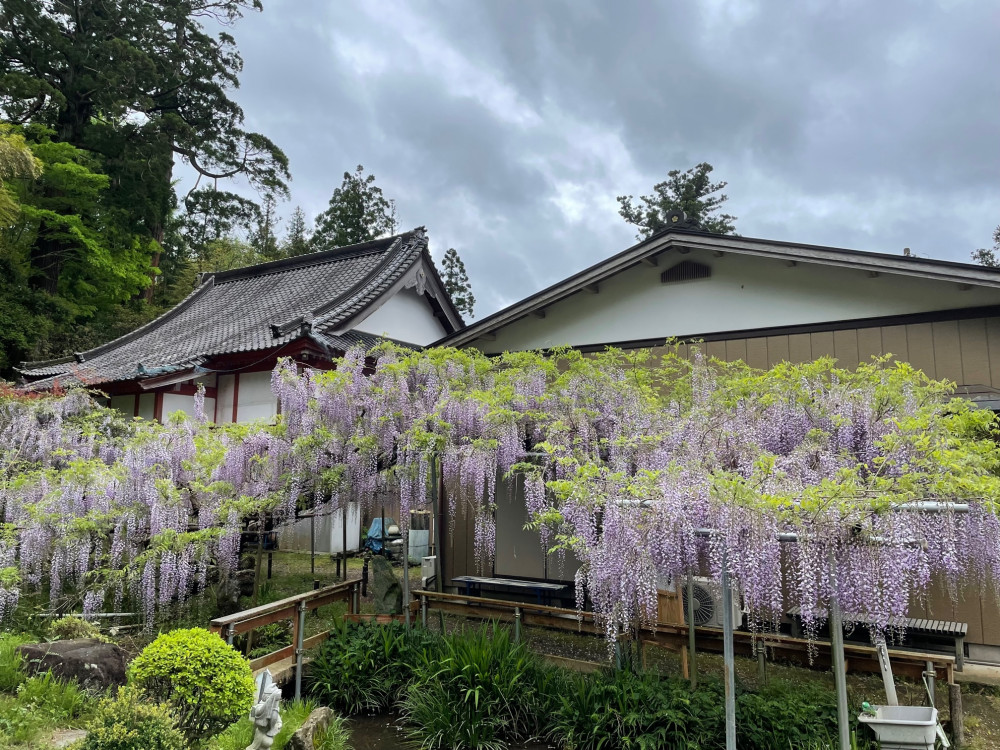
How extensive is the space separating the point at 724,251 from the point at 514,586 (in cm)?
498

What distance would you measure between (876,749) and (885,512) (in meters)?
1.73

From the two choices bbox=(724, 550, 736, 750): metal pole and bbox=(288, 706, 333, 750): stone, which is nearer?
bbox=(724, 550, 736, 750): metal pole

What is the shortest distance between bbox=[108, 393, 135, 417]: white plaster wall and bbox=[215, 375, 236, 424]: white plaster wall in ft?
8.46

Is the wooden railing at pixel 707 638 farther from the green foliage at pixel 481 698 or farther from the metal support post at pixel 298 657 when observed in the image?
the metal support post at pixel 298 657

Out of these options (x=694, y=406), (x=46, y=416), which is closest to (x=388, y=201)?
(x=46, y=416)

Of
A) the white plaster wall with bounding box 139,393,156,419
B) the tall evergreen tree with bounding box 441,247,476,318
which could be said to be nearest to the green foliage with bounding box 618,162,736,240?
the tall evergreen tree with bounding box 441,247,476,318

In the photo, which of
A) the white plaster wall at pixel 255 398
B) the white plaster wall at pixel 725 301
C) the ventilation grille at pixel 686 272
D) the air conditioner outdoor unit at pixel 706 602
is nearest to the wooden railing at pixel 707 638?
the air conditioner outdoor unit at pixel 706 602

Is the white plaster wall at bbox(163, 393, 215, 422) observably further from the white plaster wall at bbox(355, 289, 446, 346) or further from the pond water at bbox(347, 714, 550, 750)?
the pond water at bbox(347, 714, 550, 750)

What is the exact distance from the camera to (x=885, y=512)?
333cm

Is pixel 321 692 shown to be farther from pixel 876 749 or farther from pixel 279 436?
pixel 876 749

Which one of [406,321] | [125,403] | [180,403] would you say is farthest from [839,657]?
[125,403]

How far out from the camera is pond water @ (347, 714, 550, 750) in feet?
15.3

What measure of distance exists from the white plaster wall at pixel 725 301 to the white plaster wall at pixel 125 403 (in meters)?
8.79

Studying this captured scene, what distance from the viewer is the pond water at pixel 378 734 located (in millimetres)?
4652
